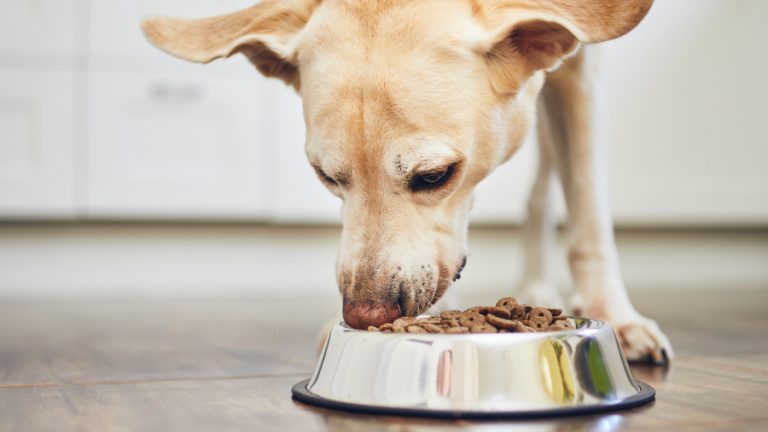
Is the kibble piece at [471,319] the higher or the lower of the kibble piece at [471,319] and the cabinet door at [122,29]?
the lower

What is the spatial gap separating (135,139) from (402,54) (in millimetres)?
1974

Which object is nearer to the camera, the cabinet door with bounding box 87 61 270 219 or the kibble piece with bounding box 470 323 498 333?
the kibble piece with bounding box 470 323 498 333

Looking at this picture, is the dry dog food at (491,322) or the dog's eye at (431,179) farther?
the dog's eye at (431,179)

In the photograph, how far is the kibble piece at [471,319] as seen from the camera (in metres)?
1.17

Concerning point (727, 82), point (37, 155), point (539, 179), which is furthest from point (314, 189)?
point (727, 82)

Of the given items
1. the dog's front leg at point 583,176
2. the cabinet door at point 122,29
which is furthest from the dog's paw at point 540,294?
the cabinet door at point 122,29

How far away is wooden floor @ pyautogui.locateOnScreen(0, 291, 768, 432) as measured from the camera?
1.04 m

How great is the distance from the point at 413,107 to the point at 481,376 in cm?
47

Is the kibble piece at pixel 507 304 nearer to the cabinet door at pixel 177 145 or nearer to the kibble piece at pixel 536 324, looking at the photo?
the kibble piece at pixel 536 324

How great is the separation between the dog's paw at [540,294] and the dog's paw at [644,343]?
0.63m

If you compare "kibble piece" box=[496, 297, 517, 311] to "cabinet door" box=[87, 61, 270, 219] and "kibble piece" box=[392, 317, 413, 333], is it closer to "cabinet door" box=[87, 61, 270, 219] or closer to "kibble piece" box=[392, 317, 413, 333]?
"kibble piece" box=[392, 317, 413, 333]

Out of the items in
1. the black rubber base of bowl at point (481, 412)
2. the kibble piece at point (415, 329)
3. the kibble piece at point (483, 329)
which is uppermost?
the kibble piece at point (483, 329)

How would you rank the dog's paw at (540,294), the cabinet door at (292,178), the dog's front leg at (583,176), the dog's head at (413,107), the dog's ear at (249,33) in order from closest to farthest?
the dog's head at (413,107) < the dog's ear at (249,33) < the dog's front leg at (583,176) < the dog's paw at (540,294) < the cabinet door at (292,178)

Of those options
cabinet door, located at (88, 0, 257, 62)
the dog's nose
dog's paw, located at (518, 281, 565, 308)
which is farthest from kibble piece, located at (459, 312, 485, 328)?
cabinet door, located at (88, 0, 257, 62)
